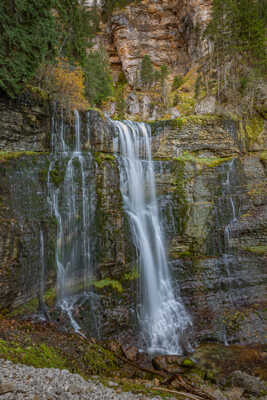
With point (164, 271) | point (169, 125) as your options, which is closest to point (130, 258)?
point (164, 271)

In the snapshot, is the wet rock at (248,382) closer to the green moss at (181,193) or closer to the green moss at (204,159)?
the green moss at (181,193)

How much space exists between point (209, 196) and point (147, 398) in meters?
10.2

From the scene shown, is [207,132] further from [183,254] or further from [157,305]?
[157,305]

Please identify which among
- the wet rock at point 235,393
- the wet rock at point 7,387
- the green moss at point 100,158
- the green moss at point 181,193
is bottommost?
the wet rock at point 235,393

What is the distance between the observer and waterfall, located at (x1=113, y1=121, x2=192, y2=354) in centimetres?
977

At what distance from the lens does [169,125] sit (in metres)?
14.0

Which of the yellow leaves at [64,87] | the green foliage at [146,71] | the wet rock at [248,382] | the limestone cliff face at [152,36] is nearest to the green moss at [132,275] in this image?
the wet rock at [248,382]

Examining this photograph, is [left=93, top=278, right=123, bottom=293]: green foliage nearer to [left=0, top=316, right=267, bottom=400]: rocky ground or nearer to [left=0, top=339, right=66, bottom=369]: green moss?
[left=0, top=316, right=267, bottom=400]: rocky ground

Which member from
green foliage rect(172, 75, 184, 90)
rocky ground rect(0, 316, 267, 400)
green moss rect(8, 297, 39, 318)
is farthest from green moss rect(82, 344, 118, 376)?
green foliage rect(172, 75, 184, 90)

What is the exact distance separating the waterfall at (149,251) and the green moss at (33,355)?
181 inches

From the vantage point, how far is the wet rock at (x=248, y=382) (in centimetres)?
620

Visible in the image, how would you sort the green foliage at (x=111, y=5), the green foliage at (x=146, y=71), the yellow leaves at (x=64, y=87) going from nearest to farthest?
the yellow leaves at (x=64, y=87) → the green foliage at (x=146, y=71) → the green foliage at (x=111, y=5)

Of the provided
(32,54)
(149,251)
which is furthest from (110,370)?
(32,54)

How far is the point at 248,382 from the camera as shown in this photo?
6.45 m
